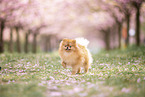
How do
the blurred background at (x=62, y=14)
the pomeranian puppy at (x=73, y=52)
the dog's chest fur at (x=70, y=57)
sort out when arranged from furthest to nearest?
the blurred background at (x=62, y=14) → the dog's chest fur at (x=70, y=57) → the pomeranian puppy at (x=73, y=52)

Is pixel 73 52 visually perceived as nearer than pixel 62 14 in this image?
Yes

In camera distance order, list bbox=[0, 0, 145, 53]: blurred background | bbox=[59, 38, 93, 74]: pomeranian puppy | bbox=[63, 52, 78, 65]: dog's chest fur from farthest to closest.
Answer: bbox=[0, 0, 145, 53]: blurred background, bbox=[63, 52, 78, 65]: dog's chest fur, bbox=[59, 38, 93, 74]: pomeranian puppy

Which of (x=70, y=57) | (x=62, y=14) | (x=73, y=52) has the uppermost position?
(x=62, y=14)

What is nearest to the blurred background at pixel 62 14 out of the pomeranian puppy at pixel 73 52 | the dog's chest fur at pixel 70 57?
the pomeranian puppy at pixel 73 52

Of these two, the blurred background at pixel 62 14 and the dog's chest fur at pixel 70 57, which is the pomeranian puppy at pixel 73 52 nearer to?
the dog's chest fur at pixel 70 57

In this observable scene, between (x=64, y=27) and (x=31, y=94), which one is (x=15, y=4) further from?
(x=64, y=27)

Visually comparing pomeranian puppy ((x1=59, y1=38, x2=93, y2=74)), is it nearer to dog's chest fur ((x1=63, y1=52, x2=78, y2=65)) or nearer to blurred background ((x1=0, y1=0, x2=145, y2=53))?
dog's chest fur ((x1=63, y1=52, x2=78, y2=65))

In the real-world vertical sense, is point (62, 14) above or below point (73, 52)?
above

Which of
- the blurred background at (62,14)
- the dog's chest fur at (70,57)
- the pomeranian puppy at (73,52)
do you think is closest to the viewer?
the pomeranian puppy at (73,52)

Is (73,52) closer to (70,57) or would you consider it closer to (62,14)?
(70,57)

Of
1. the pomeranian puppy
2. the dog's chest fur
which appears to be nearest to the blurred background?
the pomeranian puppy

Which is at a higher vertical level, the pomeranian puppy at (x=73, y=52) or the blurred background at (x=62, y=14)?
the blurred background at (x=62, y=14)

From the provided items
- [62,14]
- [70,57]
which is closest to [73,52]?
[70,57]

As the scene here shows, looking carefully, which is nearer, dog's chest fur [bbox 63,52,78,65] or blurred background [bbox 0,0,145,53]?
dog's chest fur [bbox 63,52,78,65]
